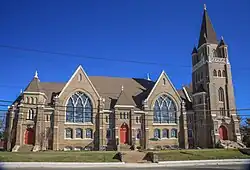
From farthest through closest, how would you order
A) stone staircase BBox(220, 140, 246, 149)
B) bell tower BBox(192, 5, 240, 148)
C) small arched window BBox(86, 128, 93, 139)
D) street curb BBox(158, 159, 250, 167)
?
bell tower BBox(192, 5, 240, 148) < small arched window BBox(86, 128, 93, 139) < stone staircase BBox(220, 140, 246, 149) < street curb BBox(158, 159, 250, 167)

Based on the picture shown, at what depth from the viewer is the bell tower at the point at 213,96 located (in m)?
48.3

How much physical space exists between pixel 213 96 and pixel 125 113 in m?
16.6

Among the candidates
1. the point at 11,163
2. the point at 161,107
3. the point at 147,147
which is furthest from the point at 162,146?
the point at 11,163

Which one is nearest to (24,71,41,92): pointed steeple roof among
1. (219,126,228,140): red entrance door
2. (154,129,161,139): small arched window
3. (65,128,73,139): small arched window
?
(65,128,73,139): small arched window

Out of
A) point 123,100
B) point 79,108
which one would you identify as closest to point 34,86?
point 79,108

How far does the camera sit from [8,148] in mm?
42469

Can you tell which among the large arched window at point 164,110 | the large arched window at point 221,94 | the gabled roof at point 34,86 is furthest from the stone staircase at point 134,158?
the large arched window at point 221,94

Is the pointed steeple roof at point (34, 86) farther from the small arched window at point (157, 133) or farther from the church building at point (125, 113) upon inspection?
the small arched window at point (157, 133)

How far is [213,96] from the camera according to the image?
163ft

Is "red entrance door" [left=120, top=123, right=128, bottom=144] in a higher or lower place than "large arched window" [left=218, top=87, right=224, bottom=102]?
lower

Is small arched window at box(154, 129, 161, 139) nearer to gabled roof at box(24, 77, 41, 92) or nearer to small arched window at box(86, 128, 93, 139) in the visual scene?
small arched window at box(86, 128, 93, 139)

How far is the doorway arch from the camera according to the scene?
142 ft

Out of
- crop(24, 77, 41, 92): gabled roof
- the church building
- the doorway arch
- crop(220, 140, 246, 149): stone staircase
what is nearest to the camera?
the doorway arch

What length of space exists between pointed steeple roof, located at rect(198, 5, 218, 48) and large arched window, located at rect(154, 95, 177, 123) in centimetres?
1457
